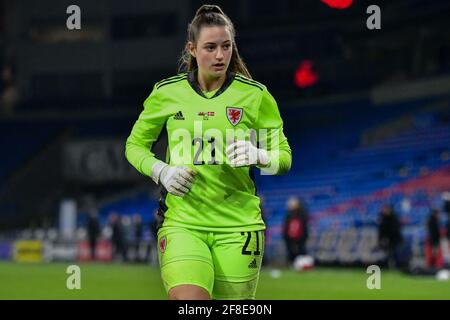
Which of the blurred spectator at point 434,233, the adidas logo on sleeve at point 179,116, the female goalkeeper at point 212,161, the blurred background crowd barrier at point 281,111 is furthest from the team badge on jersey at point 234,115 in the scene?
the blurred background crowd barrier at point 281,111

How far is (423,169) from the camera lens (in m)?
34.1

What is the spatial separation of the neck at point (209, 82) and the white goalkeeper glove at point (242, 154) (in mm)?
555

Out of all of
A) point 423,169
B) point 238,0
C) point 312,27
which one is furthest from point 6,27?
point 423,169

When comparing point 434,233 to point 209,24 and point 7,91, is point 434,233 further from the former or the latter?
point 7,91

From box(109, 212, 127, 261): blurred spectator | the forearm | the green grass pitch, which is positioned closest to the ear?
the forearm

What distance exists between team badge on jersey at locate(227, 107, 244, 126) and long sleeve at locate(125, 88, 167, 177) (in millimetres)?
401

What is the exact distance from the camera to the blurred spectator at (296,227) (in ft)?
81.1

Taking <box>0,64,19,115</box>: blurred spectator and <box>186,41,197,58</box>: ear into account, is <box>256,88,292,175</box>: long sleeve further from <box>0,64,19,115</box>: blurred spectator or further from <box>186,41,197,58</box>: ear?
<box>0,64,19,115</box>: blurred spectator

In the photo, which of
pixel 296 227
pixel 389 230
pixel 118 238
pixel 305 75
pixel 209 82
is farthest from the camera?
pixel 305 75

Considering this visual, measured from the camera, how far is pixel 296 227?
2475 cm

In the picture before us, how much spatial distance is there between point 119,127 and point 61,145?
2866 mm

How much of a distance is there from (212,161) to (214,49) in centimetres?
67

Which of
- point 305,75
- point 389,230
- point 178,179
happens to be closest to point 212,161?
point 178,179

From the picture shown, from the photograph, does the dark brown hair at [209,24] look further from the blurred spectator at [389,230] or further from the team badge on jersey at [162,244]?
the blurred spectator at [389,230]
